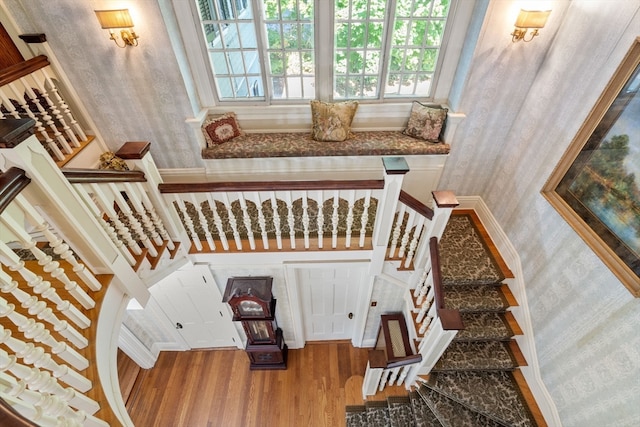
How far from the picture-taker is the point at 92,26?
2604 mm

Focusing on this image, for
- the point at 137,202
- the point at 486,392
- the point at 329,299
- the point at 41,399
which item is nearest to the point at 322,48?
the point at 137,202

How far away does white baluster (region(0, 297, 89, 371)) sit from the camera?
3.97 ft

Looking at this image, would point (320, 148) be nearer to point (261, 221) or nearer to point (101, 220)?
point (261, 221)

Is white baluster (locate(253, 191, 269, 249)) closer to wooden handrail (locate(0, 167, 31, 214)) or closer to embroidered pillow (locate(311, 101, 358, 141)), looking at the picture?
embroidered pillow (locate(311, 101, 358, 141))

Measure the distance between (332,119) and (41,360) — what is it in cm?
277

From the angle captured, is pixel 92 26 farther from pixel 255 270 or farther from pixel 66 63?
pixel 255 270

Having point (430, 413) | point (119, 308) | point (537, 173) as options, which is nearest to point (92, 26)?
point (119, 308)

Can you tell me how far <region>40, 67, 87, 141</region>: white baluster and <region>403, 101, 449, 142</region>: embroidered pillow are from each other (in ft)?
11.0

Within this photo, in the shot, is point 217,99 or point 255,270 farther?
point 217,99

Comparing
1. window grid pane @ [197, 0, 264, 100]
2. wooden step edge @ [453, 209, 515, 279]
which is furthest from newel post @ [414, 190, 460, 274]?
window grid pane @ [197, 0, 264, 100]

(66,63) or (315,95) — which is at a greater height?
(66,63)

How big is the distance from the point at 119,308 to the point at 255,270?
1204 mm

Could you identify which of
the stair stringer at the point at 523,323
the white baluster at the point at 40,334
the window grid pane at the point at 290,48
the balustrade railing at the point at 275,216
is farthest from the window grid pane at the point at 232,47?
the stair stringer at the point at 523,323

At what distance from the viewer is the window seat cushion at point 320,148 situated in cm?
310
